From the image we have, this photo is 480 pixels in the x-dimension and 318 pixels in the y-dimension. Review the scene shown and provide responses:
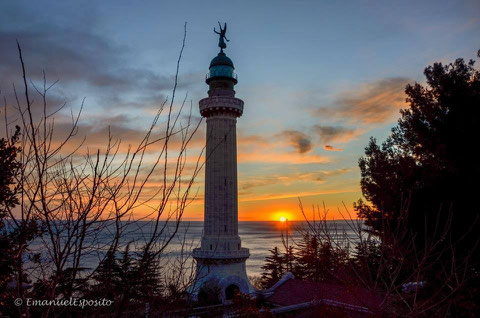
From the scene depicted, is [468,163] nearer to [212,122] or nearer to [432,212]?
[432,212]

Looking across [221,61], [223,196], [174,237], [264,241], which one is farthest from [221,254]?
[264,241]

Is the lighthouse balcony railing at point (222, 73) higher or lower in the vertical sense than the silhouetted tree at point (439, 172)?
higher

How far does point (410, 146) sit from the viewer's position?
1416cm

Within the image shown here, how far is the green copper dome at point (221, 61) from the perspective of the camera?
22.5m

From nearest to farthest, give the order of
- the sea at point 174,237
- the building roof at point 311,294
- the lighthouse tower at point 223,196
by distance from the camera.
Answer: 1. the sea at point 174,237
2. the building roof at point 311,294
3. the lighthouse tower at point 223,196

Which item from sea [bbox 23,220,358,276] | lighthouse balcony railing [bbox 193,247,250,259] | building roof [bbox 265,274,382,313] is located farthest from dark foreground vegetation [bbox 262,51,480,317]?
lighthouse balcony railing [bbox 193,247,250,259]

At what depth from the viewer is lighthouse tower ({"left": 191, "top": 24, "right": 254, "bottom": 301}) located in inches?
742

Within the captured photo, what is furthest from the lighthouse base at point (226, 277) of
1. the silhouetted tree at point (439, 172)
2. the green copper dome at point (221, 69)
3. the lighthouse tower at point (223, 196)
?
the green copper dome at point (221, 69)

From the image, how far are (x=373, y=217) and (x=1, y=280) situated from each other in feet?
47.9

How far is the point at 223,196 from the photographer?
20.4 metres

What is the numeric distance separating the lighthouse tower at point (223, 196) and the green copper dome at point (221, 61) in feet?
0.40

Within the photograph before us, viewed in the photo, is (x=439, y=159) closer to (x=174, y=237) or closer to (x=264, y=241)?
(x=174, y=237)

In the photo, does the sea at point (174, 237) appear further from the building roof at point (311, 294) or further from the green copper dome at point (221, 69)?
the green copper dome at point (221, 69)

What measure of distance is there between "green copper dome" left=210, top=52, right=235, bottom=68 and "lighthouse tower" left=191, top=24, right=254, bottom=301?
4.8 inches
